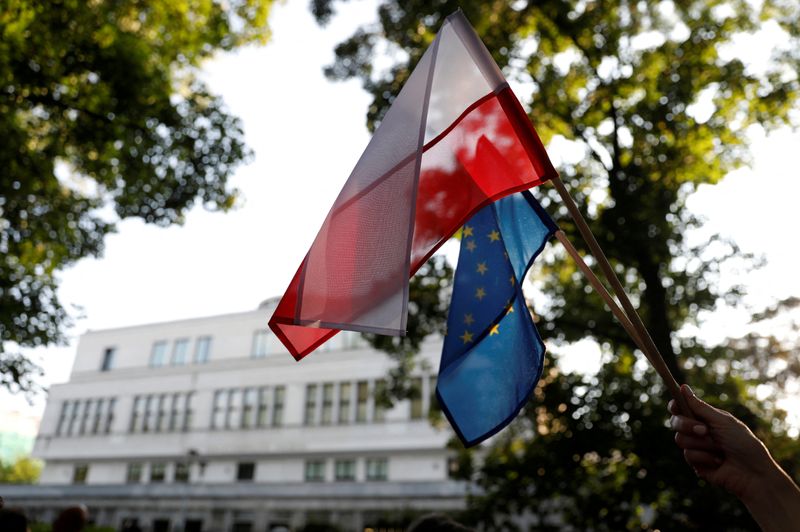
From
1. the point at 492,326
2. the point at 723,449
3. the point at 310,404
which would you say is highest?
the point at 310,404

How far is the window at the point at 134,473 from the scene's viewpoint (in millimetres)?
42531

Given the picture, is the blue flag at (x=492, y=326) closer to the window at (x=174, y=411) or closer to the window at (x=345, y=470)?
the window at (x=345, y=470)

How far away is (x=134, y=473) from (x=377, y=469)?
19.3 m

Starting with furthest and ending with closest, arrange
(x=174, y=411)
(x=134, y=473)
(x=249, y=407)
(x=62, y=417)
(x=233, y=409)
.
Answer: (x=62, y=417) → (x=174, y=411) → (x=134, y=473) → (x=233, y=409) → (x=249, y=407)

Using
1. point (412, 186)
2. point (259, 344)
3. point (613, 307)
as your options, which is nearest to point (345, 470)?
point (259, 344)

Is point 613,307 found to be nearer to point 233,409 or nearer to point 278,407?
point 278,407

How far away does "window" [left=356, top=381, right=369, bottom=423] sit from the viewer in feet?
121

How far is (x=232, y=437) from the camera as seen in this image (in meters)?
40.2

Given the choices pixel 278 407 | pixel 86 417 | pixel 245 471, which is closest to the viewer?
pixel 245 471

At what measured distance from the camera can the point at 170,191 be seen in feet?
43.8

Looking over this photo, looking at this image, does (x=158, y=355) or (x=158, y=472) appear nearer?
(x=158, y=472)

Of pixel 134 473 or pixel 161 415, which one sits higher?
pixel 161 415

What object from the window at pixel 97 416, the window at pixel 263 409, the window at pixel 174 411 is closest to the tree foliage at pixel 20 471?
the window at pixel 97 416

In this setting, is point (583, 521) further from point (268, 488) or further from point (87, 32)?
point (268, 488)
